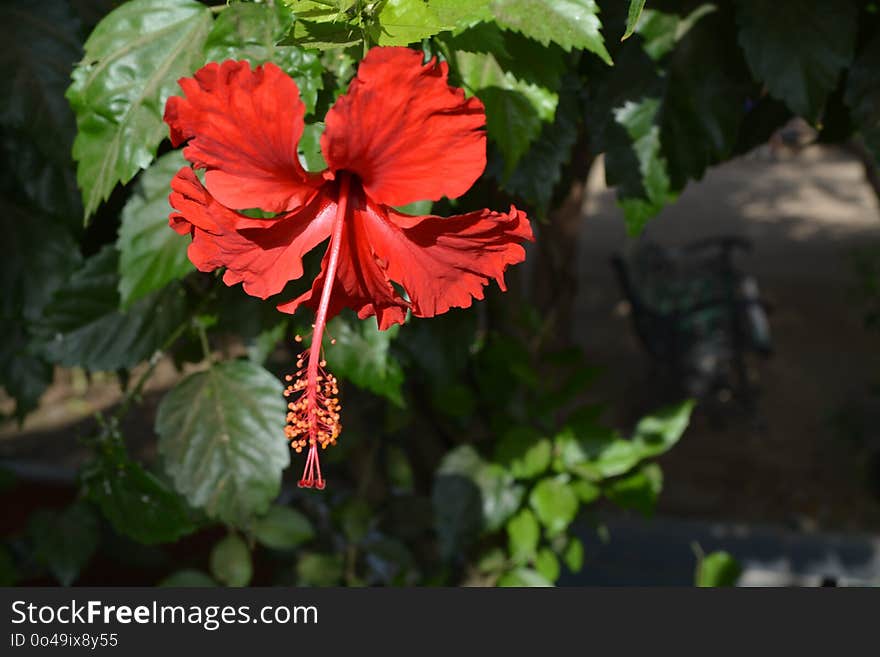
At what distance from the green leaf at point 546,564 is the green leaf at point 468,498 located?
0.44ft

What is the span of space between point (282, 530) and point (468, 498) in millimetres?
380

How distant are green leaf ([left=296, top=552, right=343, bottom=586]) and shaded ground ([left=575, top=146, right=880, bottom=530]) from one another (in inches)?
108

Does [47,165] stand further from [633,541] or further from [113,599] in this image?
[633,541]

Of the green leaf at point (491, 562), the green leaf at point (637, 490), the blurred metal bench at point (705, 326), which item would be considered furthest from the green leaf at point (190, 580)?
the blurred metal bench at point (705, 326)

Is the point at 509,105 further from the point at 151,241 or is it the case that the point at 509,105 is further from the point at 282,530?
the point at 282,530

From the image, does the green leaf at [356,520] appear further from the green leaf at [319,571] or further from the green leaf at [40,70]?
the green leaf at [40,70]

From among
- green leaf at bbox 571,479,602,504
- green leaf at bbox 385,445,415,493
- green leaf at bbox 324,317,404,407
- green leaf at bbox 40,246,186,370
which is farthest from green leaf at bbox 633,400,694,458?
green leaf at bbox 40,246,186,370

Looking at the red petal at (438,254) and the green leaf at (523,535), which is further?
the green leaf at (523,535)

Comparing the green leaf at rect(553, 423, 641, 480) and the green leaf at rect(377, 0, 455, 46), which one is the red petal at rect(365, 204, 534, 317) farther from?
the green leaf at rect(553, 423, 641, 480)

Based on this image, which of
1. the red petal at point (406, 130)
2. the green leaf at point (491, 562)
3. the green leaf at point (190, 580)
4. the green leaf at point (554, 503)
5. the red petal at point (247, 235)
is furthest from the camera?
the green leaf at point (491, 562)

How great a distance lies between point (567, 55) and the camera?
1.07m

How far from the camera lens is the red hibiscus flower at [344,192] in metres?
0.65

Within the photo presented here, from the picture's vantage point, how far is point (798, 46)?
46.6 inches

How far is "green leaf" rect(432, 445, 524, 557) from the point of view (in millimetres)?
1904
